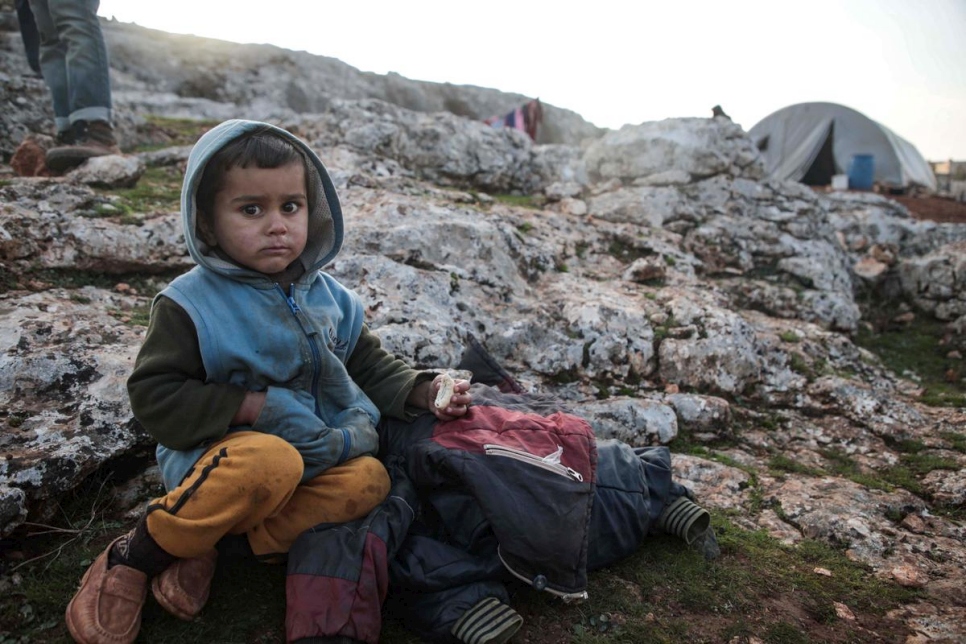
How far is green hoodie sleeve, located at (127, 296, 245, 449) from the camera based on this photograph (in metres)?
1.74

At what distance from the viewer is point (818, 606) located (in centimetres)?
199

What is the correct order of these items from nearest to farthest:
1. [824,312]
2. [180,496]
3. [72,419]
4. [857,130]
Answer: [180,496] → [72,419] → [824,312] → [857,130]

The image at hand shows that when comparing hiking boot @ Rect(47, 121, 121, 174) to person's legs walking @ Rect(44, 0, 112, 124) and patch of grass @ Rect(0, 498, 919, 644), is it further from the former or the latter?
patch of grass @ Rect(0, 498, 919, 644)

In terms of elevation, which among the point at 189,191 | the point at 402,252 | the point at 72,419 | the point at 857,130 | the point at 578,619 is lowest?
the point at 578,619

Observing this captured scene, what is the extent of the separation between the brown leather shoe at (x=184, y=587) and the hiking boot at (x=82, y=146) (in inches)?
165

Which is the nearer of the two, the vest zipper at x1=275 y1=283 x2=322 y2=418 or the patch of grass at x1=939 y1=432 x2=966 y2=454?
the vest zipper at x1=275 y1=283 x2=322 y2=418

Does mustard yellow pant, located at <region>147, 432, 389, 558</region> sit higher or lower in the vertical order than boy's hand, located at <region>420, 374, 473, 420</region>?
lower

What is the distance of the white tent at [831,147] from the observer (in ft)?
54.7

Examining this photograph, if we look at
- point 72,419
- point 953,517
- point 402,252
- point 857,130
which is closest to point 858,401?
point 953,517

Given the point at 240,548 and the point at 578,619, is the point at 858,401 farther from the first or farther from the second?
the point at 240,548

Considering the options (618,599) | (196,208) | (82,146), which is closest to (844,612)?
(618,599)

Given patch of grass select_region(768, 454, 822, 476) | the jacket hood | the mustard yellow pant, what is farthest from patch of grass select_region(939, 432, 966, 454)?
the jacket hood

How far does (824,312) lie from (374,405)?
187 inches

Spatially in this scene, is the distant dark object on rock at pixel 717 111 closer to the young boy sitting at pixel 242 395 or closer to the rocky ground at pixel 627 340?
the rocky ground at pixel 627 340
